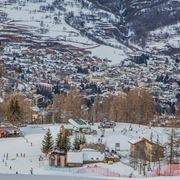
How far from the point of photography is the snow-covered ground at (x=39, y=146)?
14.4 meters

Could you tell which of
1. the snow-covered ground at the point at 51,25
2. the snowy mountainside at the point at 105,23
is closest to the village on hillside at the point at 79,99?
the snow-covered ground at the point at 51,25

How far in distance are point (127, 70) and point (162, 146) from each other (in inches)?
2069

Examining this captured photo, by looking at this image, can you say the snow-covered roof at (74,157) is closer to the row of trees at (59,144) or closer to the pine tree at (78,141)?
the row of trees at (59,144)

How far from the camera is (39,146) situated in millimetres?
18359

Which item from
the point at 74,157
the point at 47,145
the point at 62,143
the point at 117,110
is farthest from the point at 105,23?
the point at 74,157

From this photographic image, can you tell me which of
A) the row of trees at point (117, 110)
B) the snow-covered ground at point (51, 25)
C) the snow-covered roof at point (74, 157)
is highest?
the snow-covered ground at point (51, 25)

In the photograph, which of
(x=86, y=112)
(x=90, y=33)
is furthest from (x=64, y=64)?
(x=86, y=112)

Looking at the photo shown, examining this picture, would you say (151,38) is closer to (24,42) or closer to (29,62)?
(24,42)

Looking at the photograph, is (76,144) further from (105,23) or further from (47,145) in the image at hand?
(105,23)

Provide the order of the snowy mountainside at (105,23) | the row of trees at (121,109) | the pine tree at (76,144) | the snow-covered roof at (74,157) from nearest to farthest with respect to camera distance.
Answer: the snow-covered roof at (74,157)
the pine tree at (76,144)
the row of trees at (121,109)
the snowy mountainside at (105,23)

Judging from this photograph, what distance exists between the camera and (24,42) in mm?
79562

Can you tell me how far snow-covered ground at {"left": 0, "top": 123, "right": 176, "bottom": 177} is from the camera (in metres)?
14.4

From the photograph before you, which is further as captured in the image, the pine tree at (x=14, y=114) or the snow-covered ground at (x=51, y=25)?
the snow-covered ground at (x=51, y=25)

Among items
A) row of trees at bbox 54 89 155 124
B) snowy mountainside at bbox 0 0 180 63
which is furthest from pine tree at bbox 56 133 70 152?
snowy mountainside at bbox 0 0 180 63
